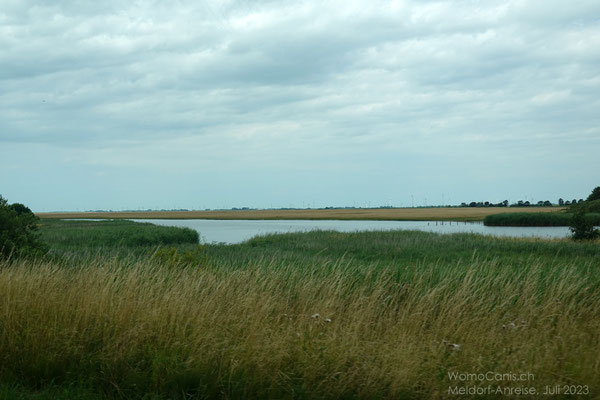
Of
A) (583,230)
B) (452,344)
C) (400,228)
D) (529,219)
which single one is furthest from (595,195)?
(452,344)

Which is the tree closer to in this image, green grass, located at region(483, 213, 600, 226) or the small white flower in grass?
green grass, located at region(483, 213, 600, 226)

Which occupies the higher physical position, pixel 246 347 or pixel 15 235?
pixel 15 235

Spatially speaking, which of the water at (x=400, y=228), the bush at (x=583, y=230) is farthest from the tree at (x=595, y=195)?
the bush at (x=583, y=230)

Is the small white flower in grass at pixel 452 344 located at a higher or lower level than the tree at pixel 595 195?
lower

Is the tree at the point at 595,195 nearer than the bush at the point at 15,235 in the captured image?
No

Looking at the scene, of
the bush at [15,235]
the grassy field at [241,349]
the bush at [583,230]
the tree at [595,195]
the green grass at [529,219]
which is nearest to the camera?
the grassy field at [241,349]

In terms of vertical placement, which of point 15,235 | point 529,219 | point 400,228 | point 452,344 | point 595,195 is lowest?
point 400,228

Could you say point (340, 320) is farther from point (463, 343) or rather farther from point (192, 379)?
point (192, 379)

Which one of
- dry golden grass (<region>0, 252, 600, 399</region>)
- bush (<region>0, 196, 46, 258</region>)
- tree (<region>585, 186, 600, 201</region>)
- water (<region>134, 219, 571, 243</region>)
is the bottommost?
water (<region>134, 219, 571, 243</region>)

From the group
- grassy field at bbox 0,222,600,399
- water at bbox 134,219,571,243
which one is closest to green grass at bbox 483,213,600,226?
water at bbox 134,219,571,243

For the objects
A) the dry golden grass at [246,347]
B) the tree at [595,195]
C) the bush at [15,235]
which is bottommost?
the dry golden grass at [246,347]

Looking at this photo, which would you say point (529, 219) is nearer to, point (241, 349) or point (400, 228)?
point (400, 228)

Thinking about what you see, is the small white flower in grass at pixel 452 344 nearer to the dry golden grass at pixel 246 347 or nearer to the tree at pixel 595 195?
the dry golden grass at pixel 246 347

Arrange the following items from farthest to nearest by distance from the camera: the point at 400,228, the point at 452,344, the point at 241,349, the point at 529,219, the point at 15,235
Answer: the point at 529,219 < the point at 400,228 < the point at 15,235 < the point at 452,344 < the point at 241,349
